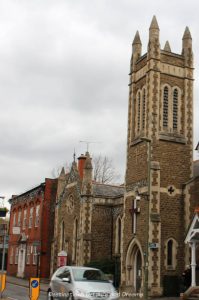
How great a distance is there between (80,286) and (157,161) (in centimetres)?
1459

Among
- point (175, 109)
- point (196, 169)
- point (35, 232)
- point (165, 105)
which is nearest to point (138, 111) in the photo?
point (165, 105)

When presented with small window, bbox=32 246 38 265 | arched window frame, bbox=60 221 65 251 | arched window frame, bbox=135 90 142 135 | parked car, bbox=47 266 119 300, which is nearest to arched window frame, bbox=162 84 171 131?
arched window frame, bbox=135 90 142 135

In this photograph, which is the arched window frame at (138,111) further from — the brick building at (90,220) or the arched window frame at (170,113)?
the brick building at (90,220)

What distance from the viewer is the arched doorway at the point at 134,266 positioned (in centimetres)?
3091

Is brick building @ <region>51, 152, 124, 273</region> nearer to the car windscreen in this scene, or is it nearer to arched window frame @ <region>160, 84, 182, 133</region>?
arched window frame @ <region>160, 84, 182, 133</region>

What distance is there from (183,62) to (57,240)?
1795cm

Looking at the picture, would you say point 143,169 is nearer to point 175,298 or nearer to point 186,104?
point 186,104

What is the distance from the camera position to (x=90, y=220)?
37000mm

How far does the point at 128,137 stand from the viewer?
113 ft

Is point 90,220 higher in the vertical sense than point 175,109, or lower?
lower

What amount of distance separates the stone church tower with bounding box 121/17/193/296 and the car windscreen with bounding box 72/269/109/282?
34.5 ft

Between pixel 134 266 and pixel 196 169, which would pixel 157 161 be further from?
pixel 134 266

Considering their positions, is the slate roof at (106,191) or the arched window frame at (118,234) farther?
the slate roof at (106,191)

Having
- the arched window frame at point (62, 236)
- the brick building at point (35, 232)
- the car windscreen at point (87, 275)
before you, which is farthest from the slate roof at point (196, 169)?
the car windscreen at point (87, 275)
